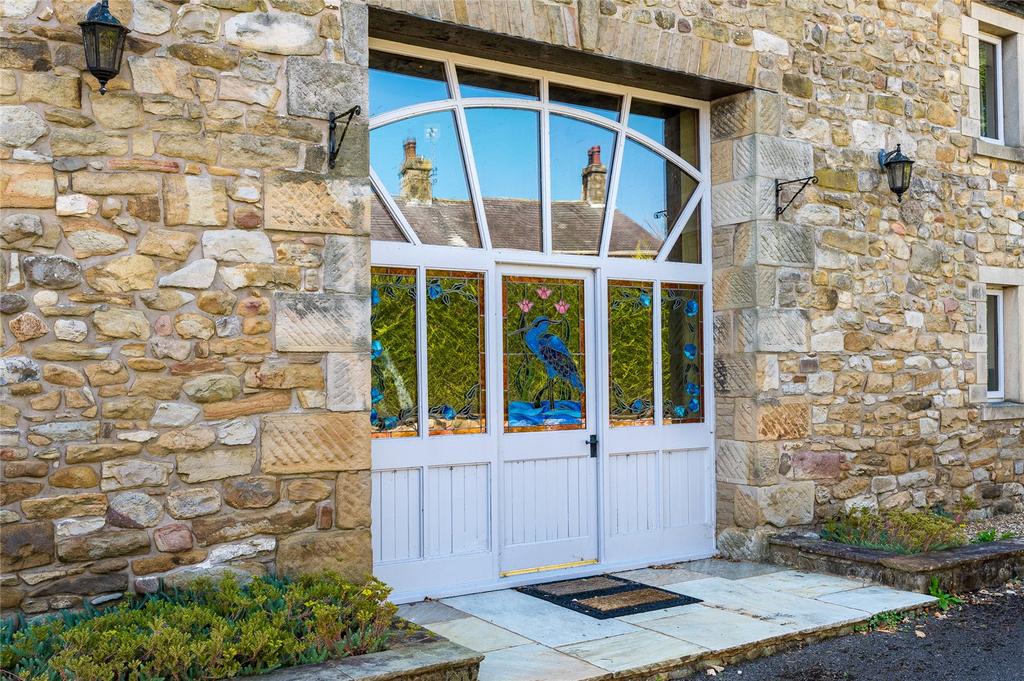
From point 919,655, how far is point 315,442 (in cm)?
316

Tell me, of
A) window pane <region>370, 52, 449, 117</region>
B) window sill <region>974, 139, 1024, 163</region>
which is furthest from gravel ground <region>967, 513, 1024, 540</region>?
window pane <region>370, 52, 449, 117</region>

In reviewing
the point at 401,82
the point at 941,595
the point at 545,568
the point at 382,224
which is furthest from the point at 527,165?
the point at 941,595

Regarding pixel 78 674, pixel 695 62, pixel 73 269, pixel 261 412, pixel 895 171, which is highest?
pixel 695 62

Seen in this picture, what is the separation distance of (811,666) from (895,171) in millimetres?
3927

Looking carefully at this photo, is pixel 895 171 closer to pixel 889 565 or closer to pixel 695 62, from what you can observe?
pixel 695 62

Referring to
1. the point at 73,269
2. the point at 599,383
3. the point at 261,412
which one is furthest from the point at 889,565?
the point at 73,269

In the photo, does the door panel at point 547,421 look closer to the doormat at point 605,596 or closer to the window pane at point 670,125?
the doormat at point 605,596

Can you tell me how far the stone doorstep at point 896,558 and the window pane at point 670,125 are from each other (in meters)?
2.72

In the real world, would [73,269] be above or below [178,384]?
above

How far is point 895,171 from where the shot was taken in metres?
6.66

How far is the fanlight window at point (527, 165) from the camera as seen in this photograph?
205 inches

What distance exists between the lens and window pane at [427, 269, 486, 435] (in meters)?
5.23

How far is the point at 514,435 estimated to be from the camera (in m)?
5.51

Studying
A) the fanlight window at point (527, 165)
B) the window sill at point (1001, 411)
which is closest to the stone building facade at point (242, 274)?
the fanlight window at point (527, 165)
